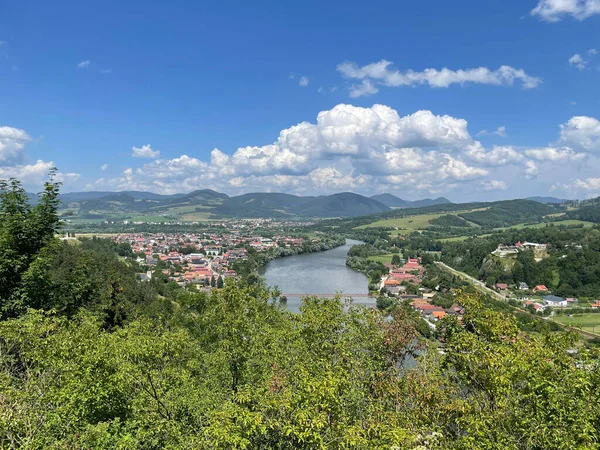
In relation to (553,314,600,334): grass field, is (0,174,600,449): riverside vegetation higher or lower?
higher

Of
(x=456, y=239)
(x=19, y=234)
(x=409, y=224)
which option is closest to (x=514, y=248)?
(x=456, y=239)

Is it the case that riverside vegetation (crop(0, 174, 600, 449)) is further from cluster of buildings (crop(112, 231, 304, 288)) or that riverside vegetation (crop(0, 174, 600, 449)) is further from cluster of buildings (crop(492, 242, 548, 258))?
cluster of buildings (crop(492, 242, 548, 258))

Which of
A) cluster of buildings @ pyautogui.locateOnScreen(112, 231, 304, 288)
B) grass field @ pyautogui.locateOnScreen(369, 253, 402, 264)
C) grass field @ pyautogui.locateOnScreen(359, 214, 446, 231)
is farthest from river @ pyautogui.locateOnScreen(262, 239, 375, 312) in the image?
grass field @ pyautogui.locateOnScreen(359, 214, 446, 231)

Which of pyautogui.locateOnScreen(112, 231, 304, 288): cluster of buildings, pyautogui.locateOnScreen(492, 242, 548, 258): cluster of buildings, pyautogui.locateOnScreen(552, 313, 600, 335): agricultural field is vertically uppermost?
pyautogui.locateOnScreen(492, 242, 548, 258): cluster of buildings

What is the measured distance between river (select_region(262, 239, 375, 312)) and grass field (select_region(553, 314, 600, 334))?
72.5 ft

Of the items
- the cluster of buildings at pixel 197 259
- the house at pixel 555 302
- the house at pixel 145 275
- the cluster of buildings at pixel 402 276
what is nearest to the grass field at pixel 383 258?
the cluster of buildings at pixel 402 276

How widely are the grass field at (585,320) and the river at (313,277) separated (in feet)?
72.5

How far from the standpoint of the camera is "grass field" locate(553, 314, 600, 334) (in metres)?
40.5

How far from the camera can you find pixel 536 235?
84625 mm

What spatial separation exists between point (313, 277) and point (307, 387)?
5841cm

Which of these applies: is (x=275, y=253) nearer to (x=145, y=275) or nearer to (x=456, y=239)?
(x=145, y=275)

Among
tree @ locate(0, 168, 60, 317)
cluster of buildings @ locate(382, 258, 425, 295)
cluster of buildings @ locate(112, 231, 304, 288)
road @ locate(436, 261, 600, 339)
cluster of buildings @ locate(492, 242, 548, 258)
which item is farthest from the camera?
cluster of buildings @ locate(492, 242, 548, 258)

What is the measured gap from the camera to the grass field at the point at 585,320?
40.5m

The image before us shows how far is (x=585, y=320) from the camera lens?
44.0 m
